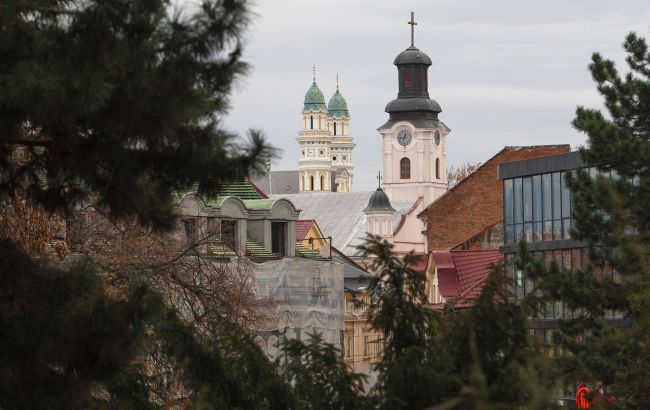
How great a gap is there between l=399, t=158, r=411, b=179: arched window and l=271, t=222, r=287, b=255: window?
427 feet

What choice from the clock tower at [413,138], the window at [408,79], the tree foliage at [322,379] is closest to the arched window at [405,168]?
the clock tower at [413,138]

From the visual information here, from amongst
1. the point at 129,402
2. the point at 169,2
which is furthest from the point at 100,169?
the point at 129,402

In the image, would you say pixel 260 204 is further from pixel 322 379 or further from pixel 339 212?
pixel 339 212

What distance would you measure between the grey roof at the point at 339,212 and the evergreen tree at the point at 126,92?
131 metres

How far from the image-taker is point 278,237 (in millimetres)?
54500

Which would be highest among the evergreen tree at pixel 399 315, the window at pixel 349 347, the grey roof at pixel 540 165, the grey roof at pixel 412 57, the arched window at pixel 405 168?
the grey roof at pixel 412 57

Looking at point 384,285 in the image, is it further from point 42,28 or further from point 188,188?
point 42,28

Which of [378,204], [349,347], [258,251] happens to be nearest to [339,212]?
[378,204]

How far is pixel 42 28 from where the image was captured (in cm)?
1295

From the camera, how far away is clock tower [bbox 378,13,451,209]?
17112 centimetres

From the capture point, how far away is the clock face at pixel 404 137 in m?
181

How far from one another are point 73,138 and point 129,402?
10.6ft

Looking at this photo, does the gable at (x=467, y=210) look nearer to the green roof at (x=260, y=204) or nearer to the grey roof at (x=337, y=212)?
the green roof at (x=260, y=204)

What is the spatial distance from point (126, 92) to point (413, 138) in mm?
169692
